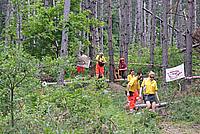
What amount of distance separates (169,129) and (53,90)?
3.80 m

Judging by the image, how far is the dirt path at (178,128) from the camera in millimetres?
11891

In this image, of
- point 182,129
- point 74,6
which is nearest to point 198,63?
point 74,6

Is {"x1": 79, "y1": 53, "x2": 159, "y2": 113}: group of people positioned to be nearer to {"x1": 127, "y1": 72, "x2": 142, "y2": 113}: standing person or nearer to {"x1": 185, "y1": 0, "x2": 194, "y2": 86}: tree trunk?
{"x1": 127, "y1": 72, "x2": 142, "y2": 113}: standing person

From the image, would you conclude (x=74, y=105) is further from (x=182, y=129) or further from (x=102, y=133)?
(x=182, y=129)

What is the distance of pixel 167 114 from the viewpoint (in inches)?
547

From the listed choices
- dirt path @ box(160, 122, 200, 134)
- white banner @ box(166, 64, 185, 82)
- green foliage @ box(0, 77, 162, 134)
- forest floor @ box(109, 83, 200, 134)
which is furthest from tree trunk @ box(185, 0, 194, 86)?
green foliage @ box(0, 77, 162, 134)

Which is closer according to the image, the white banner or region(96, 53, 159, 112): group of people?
region(96, 53, 159, 112): group of people

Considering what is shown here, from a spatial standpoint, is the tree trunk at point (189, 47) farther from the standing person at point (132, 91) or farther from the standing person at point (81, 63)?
the standing person at point (81, 63)

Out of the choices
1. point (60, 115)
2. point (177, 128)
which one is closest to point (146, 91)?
point (177, 128)

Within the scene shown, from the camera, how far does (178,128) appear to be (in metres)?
12.3

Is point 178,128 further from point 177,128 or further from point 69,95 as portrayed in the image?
point 69,95

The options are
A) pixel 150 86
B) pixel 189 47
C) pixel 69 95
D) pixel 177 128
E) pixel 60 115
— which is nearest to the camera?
pixel 60 115

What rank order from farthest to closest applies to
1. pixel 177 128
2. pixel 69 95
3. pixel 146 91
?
pixel 146 91 → pixel 177 128 → pixel 69 95

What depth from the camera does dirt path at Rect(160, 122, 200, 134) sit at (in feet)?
39.0
